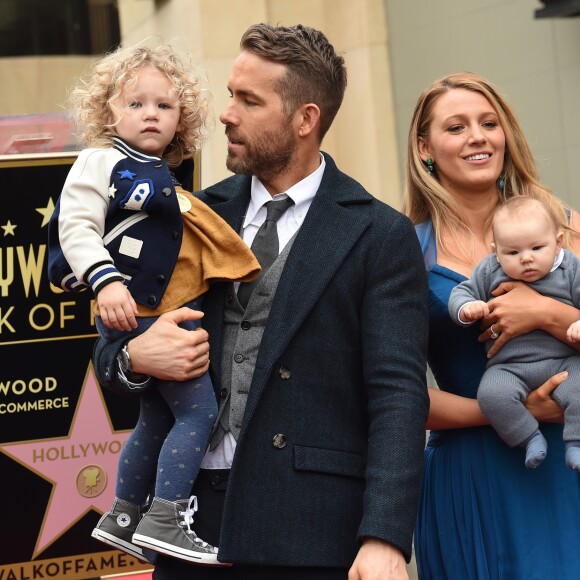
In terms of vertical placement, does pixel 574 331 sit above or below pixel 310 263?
below

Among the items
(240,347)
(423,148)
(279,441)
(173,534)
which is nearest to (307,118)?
(240,347)

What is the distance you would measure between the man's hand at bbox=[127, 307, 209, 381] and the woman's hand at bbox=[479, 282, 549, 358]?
2.90 feet

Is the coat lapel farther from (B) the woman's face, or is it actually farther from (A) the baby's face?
(B) the woman's face

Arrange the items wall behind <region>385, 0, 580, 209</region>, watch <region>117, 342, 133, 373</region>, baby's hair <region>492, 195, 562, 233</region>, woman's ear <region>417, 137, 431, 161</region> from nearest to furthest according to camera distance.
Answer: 1. watch <region>117, 342, 133, 373</region>
2. baby's hair <region>492, 195, 562, 233</region>
3. woman's ear <region>417, 137, 431, 161</region>
4. wall behind <region>385, 0, 580, 209</region>

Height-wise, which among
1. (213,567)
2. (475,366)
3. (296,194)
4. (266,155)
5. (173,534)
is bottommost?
(213,567)

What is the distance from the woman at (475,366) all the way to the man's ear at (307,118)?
0.69 meters

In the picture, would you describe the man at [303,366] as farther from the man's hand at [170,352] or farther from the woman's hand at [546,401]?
the woman's hand at [546,401]

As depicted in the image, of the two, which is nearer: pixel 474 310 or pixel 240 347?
pixel 240 347

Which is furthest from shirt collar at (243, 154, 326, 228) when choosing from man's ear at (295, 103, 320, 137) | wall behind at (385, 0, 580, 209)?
wall behind at (385, 0, 580, 209)

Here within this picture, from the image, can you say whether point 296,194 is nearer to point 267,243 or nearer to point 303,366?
point 267,243

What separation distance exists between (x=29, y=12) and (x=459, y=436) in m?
11.1

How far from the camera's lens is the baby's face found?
3.45 meters

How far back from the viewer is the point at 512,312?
3430 mm

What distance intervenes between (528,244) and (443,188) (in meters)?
0.51
